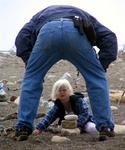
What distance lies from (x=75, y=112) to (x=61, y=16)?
55.4 inches

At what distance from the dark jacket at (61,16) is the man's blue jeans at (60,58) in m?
0.12

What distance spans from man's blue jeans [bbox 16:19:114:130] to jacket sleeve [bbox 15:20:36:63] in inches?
5.9

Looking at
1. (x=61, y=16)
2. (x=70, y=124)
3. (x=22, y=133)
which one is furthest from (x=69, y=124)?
(x=61, y=16)

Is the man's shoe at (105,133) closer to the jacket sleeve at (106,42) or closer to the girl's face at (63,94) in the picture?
the jacket sleeve at (106,42)

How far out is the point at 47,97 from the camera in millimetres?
10438

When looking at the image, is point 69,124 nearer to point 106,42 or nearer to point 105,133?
point 105,133

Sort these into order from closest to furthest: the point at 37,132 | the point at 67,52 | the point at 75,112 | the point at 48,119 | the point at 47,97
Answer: the point at 67,52 → the point at 37,132 → the point at 48,119 → the point at 75,112 → the point at 47,97

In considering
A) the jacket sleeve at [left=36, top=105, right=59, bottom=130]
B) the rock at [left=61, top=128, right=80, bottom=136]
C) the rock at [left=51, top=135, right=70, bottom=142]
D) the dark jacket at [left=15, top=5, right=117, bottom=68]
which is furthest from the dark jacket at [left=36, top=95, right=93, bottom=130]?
the dark jacket at [left=15, top=5, right=117, bottom=68]

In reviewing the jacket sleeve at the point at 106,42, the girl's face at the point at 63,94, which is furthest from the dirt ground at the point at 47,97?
the jacket sleeve at the point at 106,42

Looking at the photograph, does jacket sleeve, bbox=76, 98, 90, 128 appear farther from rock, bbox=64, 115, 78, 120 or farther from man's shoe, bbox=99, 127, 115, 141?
man's shoe, bbox=99, 127, 115, 141

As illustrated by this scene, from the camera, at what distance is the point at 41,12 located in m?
5.88

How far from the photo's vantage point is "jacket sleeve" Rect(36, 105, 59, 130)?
638 centimetres

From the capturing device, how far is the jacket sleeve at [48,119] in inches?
251

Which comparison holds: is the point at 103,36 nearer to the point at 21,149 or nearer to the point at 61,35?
the point at 61,35
